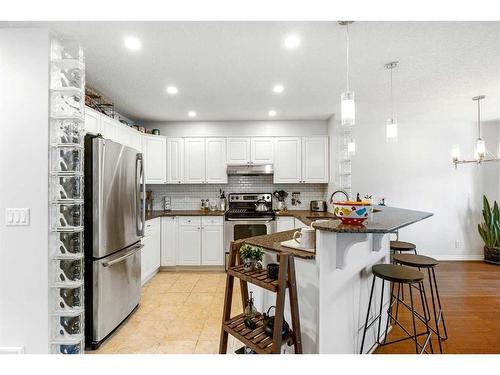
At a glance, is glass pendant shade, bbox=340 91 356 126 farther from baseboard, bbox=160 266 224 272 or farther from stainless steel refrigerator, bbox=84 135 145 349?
baseboard, bbox=160 266 224 272

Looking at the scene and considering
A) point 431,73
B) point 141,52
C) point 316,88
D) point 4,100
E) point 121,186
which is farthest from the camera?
point 316,88

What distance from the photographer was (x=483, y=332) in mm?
2316

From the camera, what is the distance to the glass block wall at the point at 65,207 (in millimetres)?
1847

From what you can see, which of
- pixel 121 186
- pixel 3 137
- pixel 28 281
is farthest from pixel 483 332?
pixel 3 137

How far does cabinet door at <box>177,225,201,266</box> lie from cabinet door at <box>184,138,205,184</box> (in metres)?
0.84

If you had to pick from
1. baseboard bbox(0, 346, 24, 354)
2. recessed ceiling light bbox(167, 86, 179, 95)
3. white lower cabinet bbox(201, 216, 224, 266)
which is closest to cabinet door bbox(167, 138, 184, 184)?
white lower cabinet bbox(201, 216, 224, 266)

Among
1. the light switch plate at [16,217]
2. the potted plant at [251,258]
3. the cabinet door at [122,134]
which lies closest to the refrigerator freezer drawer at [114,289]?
the light switch plate at [16,217]

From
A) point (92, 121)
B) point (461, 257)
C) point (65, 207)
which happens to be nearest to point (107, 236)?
point (65, 207)

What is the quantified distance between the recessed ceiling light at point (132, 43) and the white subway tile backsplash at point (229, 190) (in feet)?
9.10

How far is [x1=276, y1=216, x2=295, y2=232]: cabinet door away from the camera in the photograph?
160 inches

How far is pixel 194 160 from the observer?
439 cm
